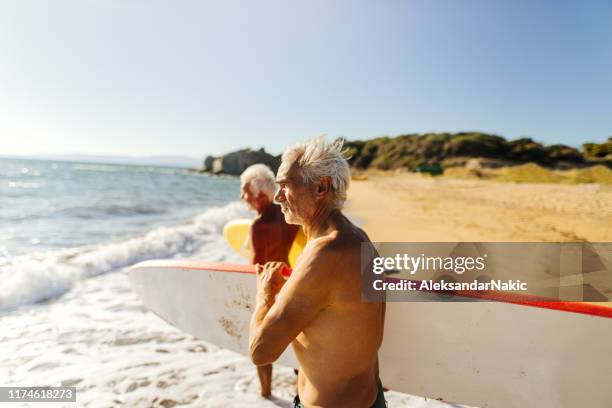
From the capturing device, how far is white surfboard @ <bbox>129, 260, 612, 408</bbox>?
2.05 m

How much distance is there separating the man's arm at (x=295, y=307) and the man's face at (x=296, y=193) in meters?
0.22

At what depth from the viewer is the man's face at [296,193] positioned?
1.35m

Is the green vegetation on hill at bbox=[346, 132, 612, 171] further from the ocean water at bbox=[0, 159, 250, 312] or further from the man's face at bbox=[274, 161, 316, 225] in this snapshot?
the man's face at bbox=[274, 161, 316, 225]

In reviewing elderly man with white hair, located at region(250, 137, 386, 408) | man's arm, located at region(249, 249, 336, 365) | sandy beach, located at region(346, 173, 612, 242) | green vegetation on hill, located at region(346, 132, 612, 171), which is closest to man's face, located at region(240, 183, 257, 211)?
elderly man with white hair, located at region(250, 137, 386, 408)

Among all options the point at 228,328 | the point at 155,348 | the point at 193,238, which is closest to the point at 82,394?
the point at 155,348

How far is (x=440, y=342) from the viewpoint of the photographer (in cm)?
233

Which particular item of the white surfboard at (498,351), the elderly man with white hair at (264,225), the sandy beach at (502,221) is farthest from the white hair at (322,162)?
the sandy beach at (502,221)

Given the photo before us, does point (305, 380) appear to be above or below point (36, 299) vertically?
above

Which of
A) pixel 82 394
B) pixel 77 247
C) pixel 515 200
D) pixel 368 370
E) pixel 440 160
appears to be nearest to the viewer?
pixel 368 370

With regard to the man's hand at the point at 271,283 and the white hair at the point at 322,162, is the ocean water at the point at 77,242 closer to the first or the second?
the man's hand at the point at 271,283

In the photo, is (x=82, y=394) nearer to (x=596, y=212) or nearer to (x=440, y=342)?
(x=440, y=342)

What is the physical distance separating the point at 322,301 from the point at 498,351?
1595mm

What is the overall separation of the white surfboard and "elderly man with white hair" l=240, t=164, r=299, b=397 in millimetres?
207

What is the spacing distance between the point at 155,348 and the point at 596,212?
11.3 m
